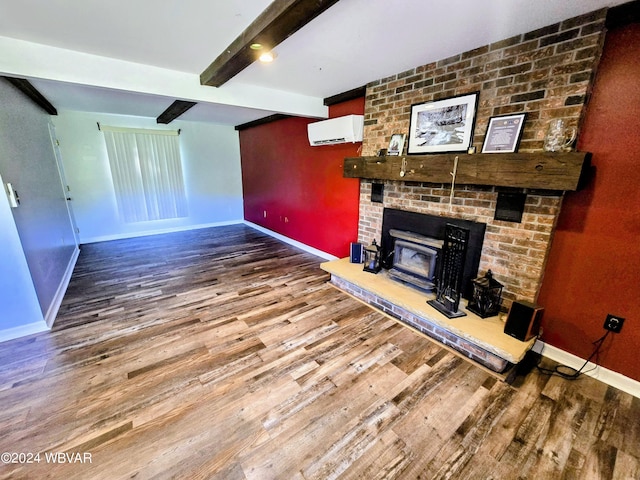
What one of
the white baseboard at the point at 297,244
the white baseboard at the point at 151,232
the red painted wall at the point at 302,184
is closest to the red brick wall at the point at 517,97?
the red painted wall at the point at 302,184

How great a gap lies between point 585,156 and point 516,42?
980mm

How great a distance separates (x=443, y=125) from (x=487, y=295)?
4.94 ft

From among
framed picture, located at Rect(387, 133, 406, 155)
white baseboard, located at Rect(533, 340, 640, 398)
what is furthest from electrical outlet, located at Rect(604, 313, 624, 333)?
framed picture, located at Rect(387, 133, 406, 155)

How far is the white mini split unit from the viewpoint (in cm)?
309

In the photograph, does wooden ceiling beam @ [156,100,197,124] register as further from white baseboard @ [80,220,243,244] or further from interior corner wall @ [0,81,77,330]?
white baseboard @ [80,220,243,244]

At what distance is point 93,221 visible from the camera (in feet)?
16.3

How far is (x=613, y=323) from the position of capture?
1.73 metres

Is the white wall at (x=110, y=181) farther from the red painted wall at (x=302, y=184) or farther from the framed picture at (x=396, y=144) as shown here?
the framed picture at (x=396, y=144)

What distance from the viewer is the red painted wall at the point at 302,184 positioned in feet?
11.9

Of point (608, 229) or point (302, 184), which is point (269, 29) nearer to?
point (608, 229)

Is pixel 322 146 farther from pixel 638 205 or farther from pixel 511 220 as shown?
pixel 638 205

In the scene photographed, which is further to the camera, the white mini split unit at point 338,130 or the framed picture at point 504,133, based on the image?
the white mini split unit at point 338,130

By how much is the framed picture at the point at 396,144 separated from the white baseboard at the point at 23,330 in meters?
3.68

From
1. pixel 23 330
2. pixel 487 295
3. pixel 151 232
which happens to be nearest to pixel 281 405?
pixel 487 295
